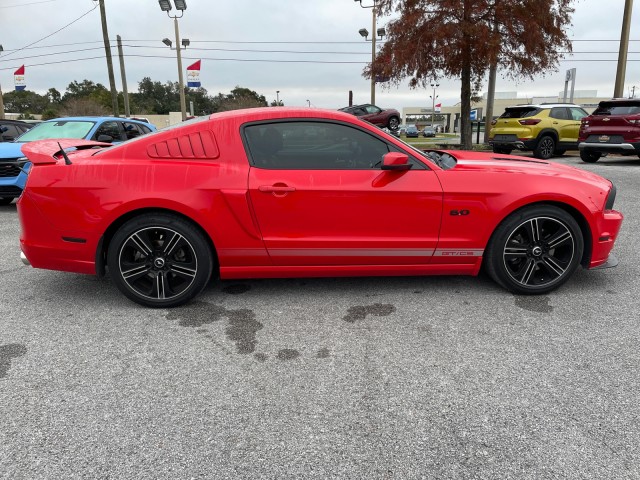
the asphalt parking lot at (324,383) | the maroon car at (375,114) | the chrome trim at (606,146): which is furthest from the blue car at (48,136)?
the maroon car at (375,114)

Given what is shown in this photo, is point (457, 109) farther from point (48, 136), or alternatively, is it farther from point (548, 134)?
point (48, 136)

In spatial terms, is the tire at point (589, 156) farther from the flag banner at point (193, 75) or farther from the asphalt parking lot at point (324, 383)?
the flag banner at point (193, 75)

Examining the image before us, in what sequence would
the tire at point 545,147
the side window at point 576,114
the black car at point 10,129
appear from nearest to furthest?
the black car at point 10,129 < the tire at point 545,147 < the side window at point 576,114

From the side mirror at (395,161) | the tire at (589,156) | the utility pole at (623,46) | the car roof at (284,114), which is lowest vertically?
the tire at (589,156)

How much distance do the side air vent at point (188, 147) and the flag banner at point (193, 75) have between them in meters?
23.4

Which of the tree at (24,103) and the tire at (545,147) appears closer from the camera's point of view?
the tire at (545,147)

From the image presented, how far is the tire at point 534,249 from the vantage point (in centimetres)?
354

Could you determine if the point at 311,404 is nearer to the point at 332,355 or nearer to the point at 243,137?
the point at 332,355

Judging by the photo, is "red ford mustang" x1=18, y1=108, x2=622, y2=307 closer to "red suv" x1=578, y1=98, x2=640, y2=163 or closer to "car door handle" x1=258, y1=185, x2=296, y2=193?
"car door handle" x1=258, y1=185, x2=296, y2=193

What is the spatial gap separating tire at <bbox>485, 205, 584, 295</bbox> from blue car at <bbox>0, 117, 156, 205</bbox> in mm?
6799

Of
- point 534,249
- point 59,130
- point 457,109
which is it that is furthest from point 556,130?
point 457,109

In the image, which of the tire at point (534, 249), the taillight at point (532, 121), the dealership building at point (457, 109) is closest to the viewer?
the tire at point (534, 249)

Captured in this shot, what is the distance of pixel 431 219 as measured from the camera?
136 inches

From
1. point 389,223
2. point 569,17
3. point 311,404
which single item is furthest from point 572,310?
point 569,17
